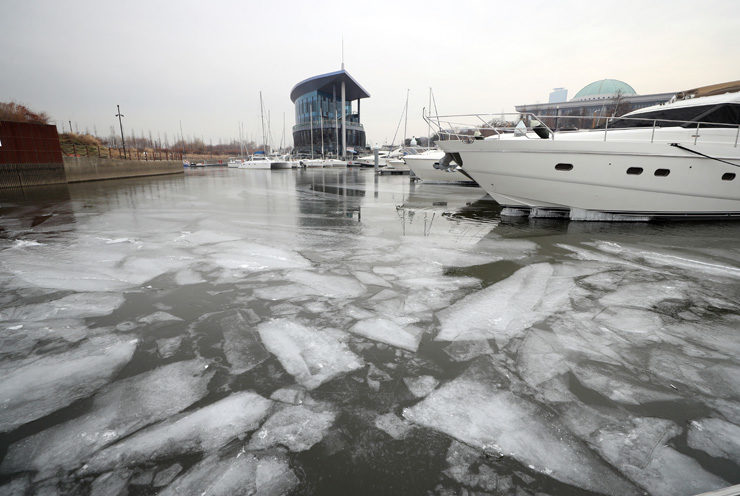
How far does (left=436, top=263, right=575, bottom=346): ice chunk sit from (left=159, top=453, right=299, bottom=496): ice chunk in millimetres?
1519

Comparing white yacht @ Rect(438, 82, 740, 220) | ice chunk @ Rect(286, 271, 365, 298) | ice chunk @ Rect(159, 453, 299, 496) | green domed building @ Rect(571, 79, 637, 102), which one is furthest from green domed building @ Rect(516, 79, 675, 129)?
ice chunk @ Rect(159, 453, 299, 496)

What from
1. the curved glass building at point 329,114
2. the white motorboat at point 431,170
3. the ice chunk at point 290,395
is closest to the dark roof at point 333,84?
the curved glass building at point 329,114

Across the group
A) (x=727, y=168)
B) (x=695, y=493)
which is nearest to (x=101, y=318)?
(x=695, y=493)

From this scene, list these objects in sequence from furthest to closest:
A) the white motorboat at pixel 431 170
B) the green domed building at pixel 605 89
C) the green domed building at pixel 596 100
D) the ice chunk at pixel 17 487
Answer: the green domed building at pixel 605 89
the green domed building at pixel 596 100
the white motorboat at pixel 431 170
the ice chunk at pixel 17 487

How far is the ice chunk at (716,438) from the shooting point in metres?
1.74

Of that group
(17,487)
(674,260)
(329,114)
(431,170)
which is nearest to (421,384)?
(17,487)

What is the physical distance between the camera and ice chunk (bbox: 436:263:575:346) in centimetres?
287

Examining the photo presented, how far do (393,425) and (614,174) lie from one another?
7.28 m

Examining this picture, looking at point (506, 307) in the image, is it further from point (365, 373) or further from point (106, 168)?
point (106, 168)

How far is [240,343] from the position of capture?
264cm

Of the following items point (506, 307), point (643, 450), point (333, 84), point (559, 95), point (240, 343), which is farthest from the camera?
point (559, 95)

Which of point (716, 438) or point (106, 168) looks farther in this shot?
point (106, 168)

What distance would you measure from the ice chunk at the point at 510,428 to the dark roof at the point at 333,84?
251 feet

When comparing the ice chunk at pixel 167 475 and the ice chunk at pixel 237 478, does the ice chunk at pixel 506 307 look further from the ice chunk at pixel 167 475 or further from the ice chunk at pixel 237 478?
the ice chunk at pixel 167 475
